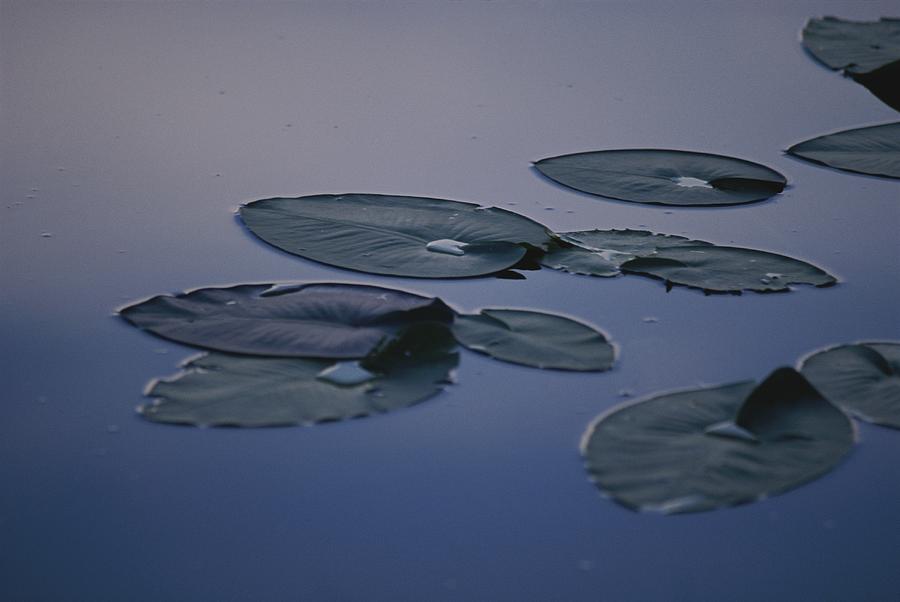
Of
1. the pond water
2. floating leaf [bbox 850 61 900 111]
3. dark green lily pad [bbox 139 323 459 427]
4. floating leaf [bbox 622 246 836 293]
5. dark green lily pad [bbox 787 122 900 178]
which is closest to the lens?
the pond water

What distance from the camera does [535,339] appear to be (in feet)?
3.88

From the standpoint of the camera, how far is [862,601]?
2.83 feet

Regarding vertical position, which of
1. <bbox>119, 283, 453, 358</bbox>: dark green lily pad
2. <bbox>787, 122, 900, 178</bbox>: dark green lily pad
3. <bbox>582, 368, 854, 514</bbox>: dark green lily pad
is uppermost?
<bbox>787, 122, 900, 178</bbox>: dark green lily pad

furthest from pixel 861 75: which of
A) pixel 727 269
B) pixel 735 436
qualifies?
pixel 735 436

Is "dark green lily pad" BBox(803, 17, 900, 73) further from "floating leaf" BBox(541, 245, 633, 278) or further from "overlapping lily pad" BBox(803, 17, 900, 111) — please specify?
"floating leaf" BBox(541, 245, 633, 278)

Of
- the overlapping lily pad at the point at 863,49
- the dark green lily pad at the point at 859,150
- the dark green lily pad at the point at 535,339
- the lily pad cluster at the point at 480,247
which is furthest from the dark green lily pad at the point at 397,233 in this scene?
the overlapping lily pad at the point at 863,49

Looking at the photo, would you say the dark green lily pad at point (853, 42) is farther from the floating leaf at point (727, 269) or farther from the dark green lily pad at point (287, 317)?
the dark green lily pad at point (287, 317)

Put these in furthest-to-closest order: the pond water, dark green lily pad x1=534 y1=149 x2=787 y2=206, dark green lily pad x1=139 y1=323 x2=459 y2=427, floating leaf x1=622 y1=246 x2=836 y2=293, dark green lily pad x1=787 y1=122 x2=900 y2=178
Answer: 1. dark green lily pad x1=787 y1=122 x2=900 y2=178
2. dark green lily pad x1=534 y1=149 x2=787 y2=206
3. floating leaf x1=622 y1=246 x2=836 y2=293
4. dark green lily pad x1=139 y1=323 x2=459 y2=427
5. the pond water

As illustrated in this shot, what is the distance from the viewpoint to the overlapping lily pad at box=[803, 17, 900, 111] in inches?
84.7

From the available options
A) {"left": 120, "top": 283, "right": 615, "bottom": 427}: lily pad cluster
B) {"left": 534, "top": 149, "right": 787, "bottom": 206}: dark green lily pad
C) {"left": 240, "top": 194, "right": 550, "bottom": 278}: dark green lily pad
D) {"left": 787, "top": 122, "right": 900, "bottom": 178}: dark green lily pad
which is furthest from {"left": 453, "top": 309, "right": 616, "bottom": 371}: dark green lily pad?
{"left": 787, "top": 122, "right": 900, "bottom": 178}: dark green lily pad

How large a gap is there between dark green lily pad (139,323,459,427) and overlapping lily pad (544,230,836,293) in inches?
11.1

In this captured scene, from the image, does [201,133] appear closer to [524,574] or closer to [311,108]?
[311,108]

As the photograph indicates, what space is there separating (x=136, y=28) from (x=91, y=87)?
40 cm

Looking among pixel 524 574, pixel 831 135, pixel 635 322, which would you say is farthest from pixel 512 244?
pixel 831 135
